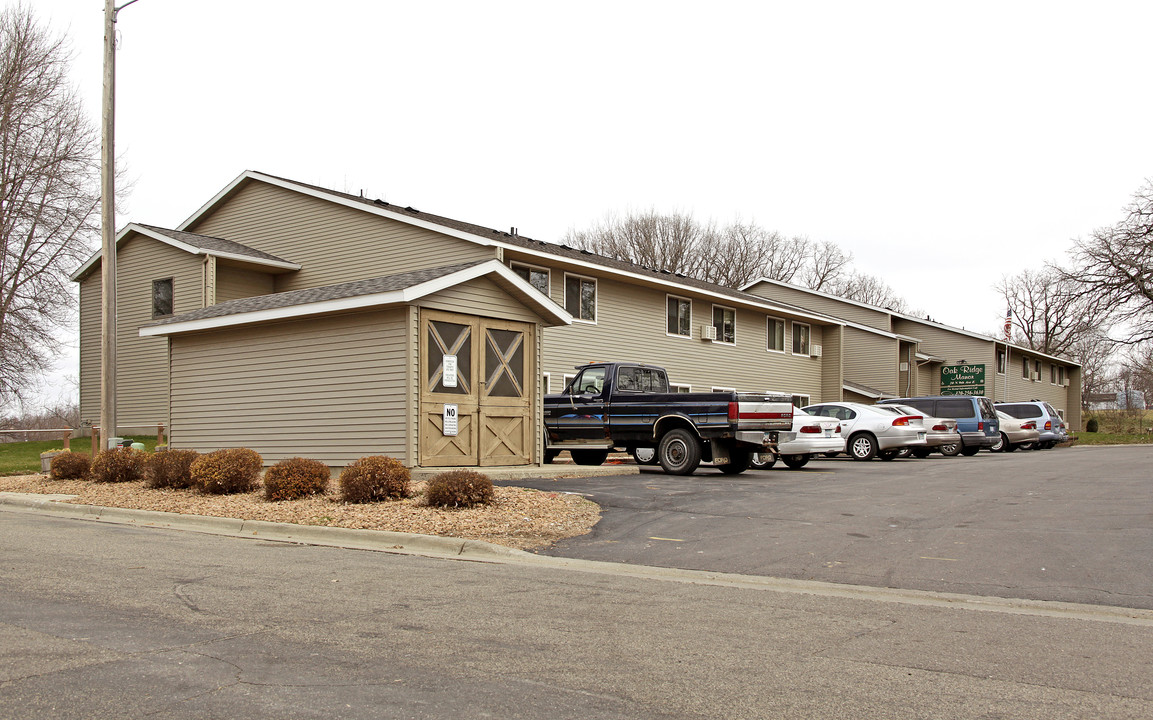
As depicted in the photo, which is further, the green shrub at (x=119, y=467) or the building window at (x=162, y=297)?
the building window at (x=162, y=297)

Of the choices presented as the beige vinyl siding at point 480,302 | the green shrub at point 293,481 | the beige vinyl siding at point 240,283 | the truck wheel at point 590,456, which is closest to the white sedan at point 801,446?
the truck wheel at point 590,456

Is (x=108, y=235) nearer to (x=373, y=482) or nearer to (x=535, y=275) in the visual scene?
(x=373, y=482)

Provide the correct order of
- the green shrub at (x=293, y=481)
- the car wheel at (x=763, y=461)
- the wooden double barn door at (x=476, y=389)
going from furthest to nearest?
the car wheel at (x=763, y=461) → the wooden double barn door at (x=476, y=389) → the green shrub at (x=293, y=481)

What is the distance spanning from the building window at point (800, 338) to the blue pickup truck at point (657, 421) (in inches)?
740

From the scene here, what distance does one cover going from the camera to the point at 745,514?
1197cm

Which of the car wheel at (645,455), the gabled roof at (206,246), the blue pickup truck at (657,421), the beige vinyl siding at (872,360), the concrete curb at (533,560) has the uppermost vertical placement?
the gabled roof at (206,246)

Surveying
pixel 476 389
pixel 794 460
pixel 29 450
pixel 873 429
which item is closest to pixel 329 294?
pixel 476 389

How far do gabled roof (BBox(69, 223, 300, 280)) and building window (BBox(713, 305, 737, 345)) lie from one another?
47.9 ft

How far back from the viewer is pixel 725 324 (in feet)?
107

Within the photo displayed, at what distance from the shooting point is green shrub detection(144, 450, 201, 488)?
13898 millimetres

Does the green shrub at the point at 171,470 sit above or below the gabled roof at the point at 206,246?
below

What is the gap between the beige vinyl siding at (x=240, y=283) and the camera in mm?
24359

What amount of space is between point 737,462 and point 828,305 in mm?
30633

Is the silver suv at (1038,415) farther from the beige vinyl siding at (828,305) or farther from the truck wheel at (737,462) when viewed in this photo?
the truck wheel at (737,462)
